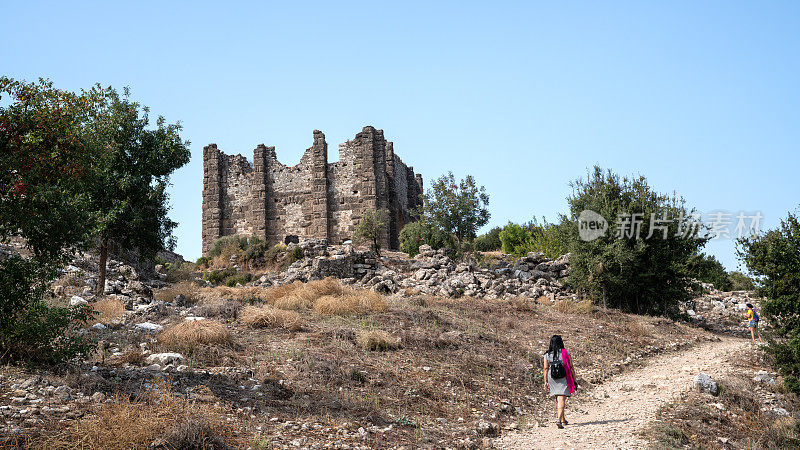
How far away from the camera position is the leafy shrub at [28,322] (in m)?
8.23

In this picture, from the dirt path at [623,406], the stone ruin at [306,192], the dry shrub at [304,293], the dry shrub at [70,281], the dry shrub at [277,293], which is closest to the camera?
the dirt path at [623,406]

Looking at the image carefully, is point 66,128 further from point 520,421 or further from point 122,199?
point 122,199

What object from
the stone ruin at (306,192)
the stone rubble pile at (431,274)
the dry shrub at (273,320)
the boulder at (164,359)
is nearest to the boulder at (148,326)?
the dry shrub at (273,320)

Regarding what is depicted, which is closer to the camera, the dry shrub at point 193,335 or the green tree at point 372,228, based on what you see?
the dry shrub at point 193,335

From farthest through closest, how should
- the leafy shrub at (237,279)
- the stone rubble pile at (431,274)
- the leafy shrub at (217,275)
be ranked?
the leafy shrub at (217,275) < the leafy shrub at (237,279) < the stone rubble pile at (431,274)

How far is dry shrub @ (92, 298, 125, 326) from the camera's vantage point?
1284 cm

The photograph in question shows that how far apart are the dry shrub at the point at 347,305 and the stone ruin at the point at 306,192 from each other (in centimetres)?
1773

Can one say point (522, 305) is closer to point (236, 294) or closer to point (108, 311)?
point (236, 294)

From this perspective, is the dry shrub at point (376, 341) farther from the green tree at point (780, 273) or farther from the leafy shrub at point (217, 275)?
the leafy shrub at point (217, 275)

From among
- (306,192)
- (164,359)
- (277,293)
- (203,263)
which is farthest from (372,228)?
(164,359)

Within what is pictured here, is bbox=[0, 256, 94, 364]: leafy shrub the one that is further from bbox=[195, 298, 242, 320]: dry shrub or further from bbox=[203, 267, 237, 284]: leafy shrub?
bbox=[203, 267, 237, 284]: leafy shrub

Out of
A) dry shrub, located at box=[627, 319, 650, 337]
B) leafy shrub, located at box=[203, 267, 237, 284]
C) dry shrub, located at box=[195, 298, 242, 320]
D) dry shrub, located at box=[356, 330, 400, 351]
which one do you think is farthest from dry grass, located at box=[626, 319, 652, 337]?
leafy shrub, located at box=[203, 267, 237, 284]

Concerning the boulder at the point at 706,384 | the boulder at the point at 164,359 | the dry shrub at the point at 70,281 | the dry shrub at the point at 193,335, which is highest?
the dry shrub at the point at 70,281

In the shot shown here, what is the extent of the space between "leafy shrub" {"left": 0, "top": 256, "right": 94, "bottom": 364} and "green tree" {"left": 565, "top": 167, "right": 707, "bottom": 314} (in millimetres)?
17351
